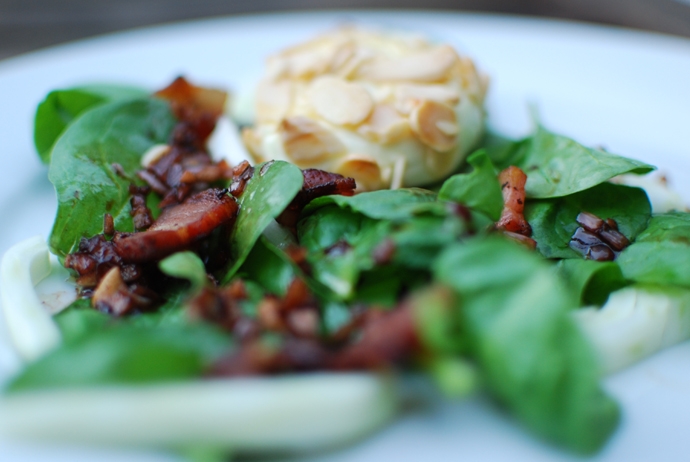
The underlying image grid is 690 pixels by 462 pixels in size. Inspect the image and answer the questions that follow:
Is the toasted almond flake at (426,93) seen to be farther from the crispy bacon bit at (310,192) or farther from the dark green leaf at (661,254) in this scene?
the dark green leaf at (661,254)

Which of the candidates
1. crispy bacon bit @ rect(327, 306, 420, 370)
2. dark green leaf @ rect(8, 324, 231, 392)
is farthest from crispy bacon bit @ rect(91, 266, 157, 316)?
crispy bacon bit @ rect(327, 306, 420, 370)

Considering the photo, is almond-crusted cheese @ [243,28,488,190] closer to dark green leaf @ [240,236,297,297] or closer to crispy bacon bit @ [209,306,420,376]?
dark green leaf @ [240,236,297,297]

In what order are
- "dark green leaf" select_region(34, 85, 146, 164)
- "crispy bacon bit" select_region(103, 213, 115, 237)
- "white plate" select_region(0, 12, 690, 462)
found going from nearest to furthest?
"white plate" select_region(0, 12, 690, 462), "crispy bacon bit" select_region(103, 213, 115, 237), "dark green leaf" select_region(34, 85, 146, 164)

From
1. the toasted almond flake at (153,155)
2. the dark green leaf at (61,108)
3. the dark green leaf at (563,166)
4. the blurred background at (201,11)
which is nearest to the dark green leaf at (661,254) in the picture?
the dark green leaf at (563,166)

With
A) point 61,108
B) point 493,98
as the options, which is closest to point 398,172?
point 493,98

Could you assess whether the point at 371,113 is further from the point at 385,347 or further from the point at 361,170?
the point at 385,347

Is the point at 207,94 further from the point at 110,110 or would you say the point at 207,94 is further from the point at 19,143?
the point at 19,143
